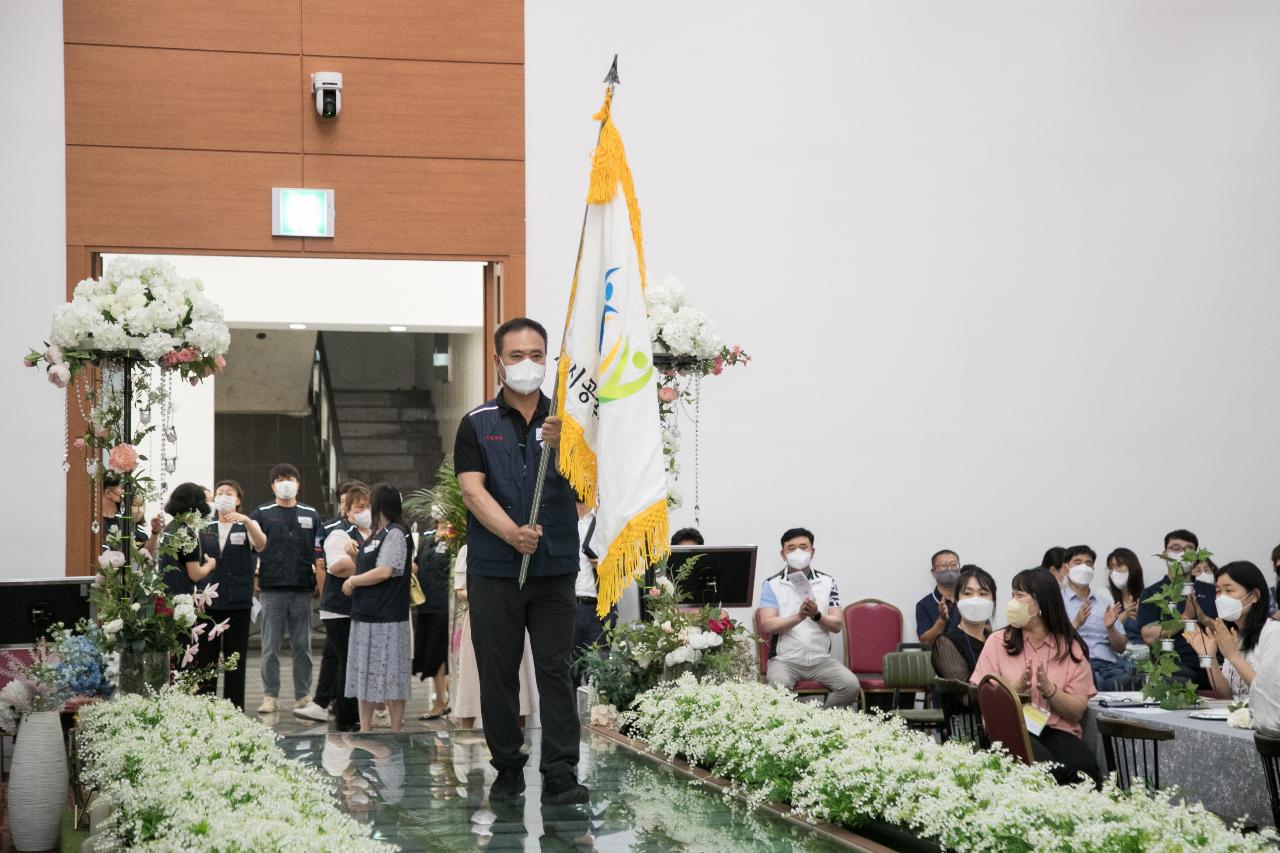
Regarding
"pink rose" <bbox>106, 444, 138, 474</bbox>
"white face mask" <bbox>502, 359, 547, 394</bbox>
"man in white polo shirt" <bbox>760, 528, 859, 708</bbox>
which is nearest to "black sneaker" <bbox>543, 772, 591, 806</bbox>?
"white face mask" <bbox>502, 359, 547, 394</bbox>

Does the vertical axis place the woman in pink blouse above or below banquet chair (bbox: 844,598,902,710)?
above

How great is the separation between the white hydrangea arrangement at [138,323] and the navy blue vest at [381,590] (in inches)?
61.3

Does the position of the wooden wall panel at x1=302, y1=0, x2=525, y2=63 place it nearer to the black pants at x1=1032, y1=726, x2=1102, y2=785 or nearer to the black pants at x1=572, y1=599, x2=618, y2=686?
the black pants at x1=572, y1=599, x2=618, y2=686

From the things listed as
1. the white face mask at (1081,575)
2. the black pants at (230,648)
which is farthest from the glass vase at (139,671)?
the white face mask at (1081,575)

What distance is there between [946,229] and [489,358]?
3.07 metres

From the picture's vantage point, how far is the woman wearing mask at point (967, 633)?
6938 millimetres

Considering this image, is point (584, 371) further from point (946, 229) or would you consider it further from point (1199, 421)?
point (1199, 421)

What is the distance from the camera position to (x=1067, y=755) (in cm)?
561

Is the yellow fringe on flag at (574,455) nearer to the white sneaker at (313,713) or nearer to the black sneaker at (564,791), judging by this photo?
the black sneaker at (564,791)

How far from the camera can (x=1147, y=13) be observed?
32.9 ft

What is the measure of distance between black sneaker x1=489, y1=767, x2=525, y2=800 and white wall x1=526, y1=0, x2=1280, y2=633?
14.5 ft

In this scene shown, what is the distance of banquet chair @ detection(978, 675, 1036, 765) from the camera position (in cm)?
513

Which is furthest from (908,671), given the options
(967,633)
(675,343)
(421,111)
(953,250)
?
(421,111)

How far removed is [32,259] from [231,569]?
2.08m
